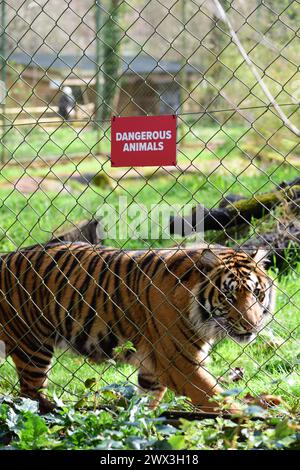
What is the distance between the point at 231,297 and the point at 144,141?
1.04 meters

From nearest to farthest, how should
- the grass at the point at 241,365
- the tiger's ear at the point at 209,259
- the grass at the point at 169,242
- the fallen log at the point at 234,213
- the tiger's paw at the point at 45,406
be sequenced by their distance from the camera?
1. the tiger's paw at the point at 45,406
2. the grass at the point at 169,242
3. the tiger's ear at the point at 209,259
4. the grass at the point at 241,365
5. the fallen log at the point at 234,213

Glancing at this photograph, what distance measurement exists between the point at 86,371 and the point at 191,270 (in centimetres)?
113

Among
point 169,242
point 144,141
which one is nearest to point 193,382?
point 144,141

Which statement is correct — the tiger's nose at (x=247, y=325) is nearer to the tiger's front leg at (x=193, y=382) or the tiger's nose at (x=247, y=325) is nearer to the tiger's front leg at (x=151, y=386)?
the tiger's front leg at (x=193, y=382)

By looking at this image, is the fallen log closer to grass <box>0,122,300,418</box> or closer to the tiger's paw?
grass <box>0,122,300,418</box>

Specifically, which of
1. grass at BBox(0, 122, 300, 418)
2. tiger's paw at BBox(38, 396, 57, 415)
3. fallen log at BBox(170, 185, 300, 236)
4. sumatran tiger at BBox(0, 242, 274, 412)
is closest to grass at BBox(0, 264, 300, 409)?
grass at BBox(0, 122, 300, 418)

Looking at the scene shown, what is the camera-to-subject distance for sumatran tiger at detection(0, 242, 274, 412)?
3.67 metres

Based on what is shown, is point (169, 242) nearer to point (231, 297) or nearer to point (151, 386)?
point (151, 386)

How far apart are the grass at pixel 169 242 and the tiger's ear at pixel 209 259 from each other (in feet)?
0.94

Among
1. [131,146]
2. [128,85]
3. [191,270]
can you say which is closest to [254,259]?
[191,270]

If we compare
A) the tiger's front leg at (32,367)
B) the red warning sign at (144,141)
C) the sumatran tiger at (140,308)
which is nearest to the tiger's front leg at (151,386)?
the sumatran tiger at (140,308)

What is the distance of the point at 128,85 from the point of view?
22.3 metres

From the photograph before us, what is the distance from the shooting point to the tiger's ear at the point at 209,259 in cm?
366
